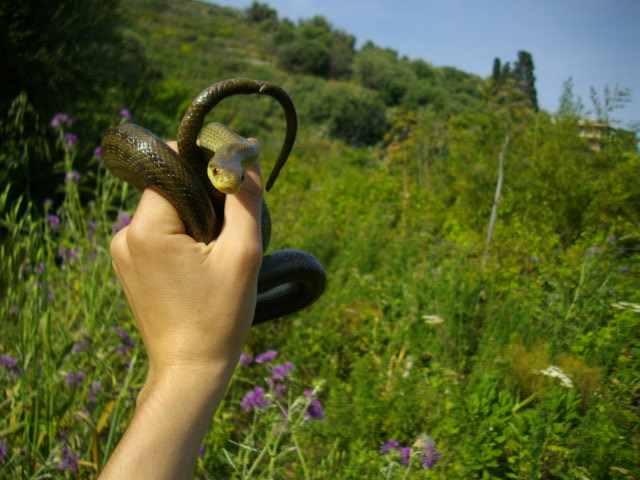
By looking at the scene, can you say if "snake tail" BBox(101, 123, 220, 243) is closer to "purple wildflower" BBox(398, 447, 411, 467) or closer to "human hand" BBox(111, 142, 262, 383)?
"human hand" BBox(111, 142, 262, 383)

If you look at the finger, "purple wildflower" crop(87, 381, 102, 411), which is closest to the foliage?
"purple wildflower" crop(87, 381, 102, 411)

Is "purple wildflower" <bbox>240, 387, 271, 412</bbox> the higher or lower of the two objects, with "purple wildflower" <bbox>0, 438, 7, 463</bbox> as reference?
higher

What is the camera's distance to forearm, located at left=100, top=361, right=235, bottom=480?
0.89 metres

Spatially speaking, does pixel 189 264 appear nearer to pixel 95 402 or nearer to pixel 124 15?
pixel 95 402

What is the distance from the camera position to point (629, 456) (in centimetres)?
167

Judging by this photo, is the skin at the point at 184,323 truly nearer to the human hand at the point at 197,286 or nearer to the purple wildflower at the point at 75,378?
the human hand at the point at 197,286

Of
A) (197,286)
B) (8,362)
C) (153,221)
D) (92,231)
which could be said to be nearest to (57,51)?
(92,231)

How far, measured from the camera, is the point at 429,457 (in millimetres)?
1761

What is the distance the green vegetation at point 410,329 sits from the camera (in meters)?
2.03

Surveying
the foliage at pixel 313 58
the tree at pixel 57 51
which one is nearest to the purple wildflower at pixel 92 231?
the tree at pixel 57 51

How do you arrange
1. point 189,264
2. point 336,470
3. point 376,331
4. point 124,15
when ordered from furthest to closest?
point 124,15
point 376,331
point 336,470
point 189,264

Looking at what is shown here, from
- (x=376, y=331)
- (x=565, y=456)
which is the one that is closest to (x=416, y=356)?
(x=376, y=331)

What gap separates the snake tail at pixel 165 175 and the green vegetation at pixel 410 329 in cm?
92

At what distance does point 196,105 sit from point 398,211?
17.2 ft
